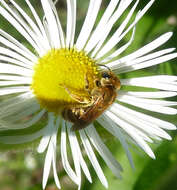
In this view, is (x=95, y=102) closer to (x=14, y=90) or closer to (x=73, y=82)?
(x=73, y=82)

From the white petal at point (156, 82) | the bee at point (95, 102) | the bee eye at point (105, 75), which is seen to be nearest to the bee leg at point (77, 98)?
the bee at point (95, 102)

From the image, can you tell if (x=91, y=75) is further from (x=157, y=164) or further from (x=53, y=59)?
(x=157, y=164)

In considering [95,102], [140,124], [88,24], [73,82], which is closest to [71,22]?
[88,24]

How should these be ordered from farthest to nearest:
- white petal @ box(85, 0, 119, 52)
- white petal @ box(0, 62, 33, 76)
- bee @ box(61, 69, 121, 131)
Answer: white petal @ box(0, 62, 33, 76) → white petal @ box(85, 0, 119, 52) → bee @ box(61, 69, 121, 131)

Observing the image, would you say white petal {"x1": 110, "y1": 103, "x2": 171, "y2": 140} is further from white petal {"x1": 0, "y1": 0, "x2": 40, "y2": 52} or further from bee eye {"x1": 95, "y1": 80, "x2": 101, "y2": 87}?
white petal {"x1": 0, "y1": 0, "x2": 40, "y2": 52}

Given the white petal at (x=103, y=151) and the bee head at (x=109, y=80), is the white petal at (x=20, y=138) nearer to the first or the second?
the white petal at (x=103, y=151)

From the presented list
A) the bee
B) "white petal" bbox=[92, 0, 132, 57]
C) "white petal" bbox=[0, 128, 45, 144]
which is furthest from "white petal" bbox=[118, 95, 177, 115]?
"white petal" bbox=[0, 128, 45, 144]

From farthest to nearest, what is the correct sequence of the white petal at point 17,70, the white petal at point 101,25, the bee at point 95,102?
the white petal at point 17,70 < the white petal at point 101,25 < the bee at point 95,102
